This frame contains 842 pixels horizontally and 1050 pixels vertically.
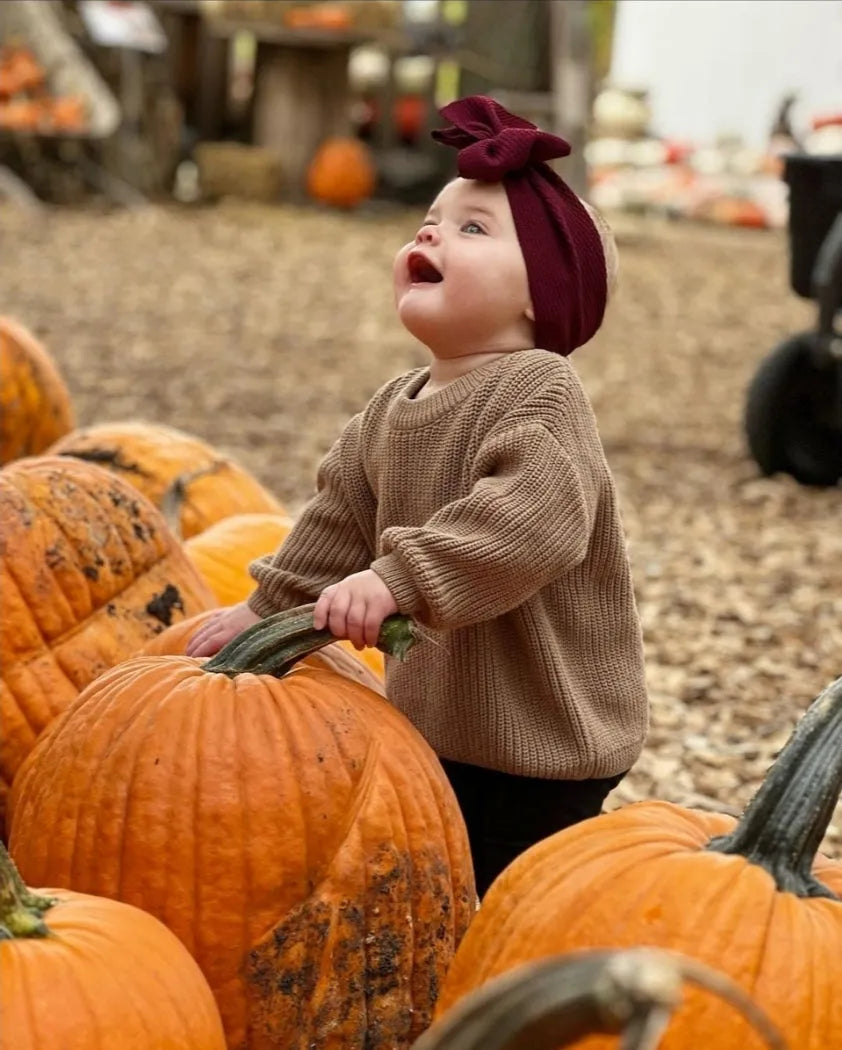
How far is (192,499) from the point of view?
4.11m

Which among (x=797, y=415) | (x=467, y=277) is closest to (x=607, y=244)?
(x=467, y=277)

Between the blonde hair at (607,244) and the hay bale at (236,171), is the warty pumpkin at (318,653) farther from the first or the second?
the hay bale at (236,171)

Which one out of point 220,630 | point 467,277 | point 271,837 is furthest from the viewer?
point 220,630

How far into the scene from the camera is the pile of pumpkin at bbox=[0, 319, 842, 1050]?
1730 millimetres

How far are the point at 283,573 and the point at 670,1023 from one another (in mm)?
1097

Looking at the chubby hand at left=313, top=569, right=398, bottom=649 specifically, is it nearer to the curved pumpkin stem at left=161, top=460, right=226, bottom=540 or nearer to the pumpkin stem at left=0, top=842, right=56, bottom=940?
the pumpkin stem at left=0, top=842, right=56, bottom=940

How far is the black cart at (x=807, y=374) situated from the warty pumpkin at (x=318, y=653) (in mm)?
4417

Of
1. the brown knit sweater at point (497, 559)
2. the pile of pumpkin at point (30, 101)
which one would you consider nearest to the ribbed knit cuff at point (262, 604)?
the brown knit sweater at point (497, 559)

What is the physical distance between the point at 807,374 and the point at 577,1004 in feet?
20.4

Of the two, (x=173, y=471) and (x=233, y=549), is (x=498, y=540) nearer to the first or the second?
(x=233, y=549)

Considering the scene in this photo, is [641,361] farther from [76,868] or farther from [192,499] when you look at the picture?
[76,868]

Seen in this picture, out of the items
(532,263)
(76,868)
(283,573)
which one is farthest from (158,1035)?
(532,263)

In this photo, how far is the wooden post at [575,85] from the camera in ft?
35.9

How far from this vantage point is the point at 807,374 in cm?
700
